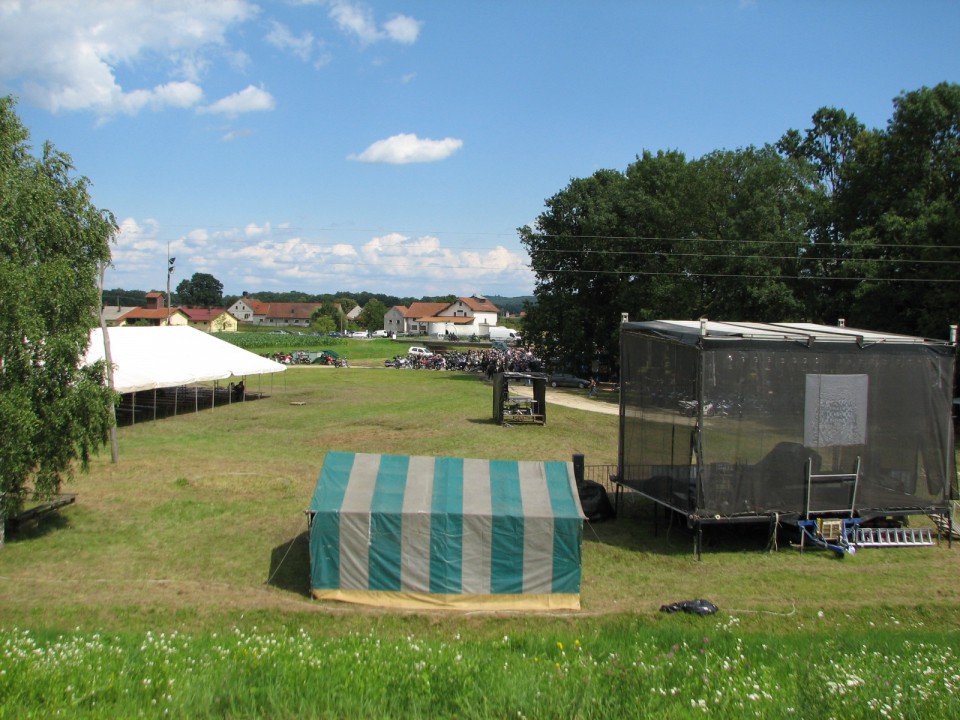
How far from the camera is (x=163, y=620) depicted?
35.3ft

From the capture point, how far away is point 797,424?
14695mm

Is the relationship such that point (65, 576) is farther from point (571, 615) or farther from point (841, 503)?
point (841, 503)

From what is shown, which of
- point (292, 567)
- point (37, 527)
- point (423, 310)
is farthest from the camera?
point (423, 310)

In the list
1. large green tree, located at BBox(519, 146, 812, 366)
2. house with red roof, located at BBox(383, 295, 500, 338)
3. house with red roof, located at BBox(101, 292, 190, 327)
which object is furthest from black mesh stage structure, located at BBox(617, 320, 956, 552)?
house with red roof, located at BBox(383, 295, 500, 338)

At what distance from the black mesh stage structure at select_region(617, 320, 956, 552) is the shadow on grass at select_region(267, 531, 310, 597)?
711 cm

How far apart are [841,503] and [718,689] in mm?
10085

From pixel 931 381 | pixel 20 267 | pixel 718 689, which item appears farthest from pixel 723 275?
pixel 718 689

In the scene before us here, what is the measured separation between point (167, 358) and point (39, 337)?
17.7m

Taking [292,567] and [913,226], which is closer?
[292,567]

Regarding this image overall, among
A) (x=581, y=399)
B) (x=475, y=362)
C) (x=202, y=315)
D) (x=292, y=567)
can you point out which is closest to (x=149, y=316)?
(x=202, y=315)

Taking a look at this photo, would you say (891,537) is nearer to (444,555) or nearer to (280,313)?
(444,555)

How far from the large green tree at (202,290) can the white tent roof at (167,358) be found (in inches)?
5759

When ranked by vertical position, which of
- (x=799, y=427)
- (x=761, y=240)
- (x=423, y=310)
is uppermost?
(x=761, y=240)

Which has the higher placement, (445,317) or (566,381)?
(445,317)
